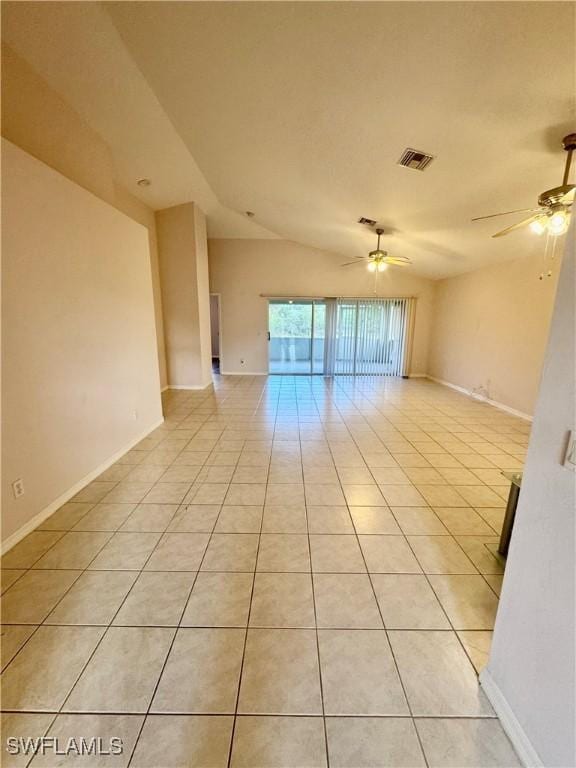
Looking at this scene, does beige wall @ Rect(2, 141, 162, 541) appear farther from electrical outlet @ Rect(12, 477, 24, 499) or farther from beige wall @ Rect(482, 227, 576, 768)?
beige wall @ Rect(482, 227, 576, 768)

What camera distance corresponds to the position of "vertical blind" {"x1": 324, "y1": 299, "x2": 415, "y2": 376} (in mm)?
7445

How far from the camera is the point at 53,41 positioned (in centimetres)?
225

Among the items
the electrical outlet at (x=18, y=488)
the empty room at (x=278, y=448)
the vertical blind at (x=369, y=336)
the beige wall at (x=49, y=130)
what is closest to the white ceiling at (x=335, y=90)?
the empty room at (x=278, y=448)

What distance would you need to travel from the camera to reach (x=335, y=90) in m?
2.15

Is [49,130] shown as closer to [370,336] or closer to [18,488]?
[18,488]

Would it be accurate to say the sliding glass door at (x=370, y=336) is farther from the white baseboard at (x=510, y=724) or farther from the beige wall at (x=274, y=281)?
the white baseboard at (x=510, y=724)

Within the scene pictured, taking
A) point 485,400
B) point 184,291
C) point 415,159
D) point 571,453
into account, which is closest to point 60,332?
point 571,453

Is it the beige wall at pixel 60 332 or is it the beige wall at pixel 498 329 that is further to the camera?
the beige wall at pixel 498 329

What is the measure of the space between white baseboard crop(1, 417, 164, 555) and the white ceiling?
3331mm

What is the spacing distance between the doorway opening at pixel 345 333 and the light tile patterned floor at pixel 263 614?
15.8ft

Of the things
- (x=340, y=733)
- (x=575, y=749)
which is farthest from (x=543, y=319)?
(x=340, y=733)

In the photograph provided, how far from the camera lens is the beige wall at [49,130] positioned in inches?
88.3

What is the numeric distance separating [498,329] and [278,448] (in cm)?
435

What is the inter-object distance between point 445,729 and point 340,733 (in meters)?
0.37
